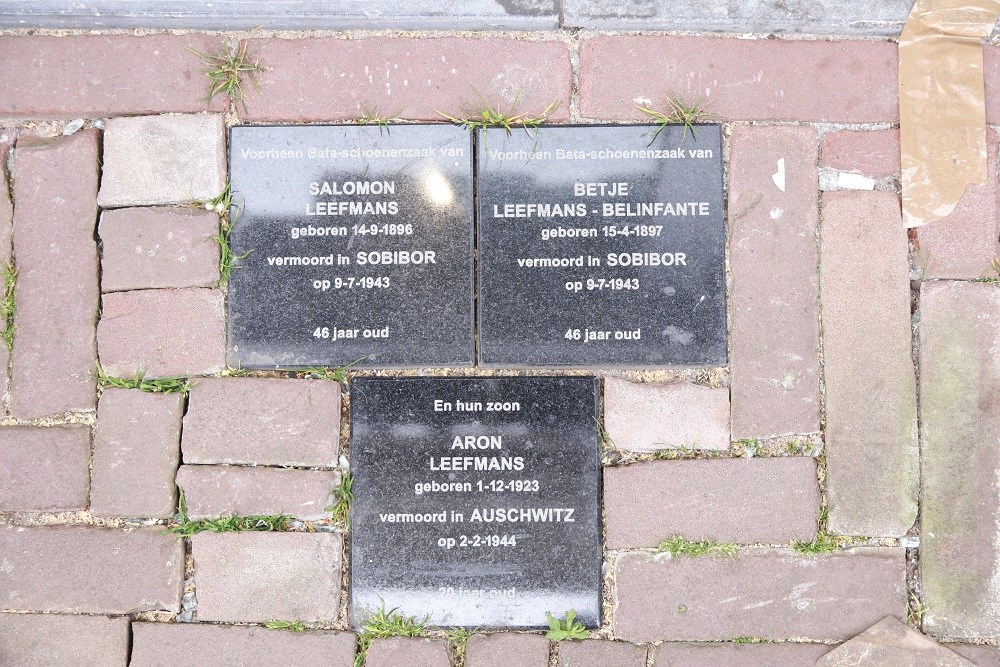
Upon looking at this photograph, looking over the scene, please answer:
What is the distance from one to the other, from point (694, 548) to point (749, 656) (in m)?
0.38

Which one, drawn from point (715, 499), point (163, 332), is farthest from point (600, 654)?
point (163, 332)

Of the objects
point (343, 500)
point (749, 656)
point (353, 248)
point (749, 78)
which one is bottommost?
point (749, 656)

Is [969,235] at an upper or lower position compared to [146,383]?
upper

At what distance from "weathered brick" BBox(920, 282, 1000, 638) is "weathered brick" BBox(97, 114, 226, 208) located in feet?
7.43

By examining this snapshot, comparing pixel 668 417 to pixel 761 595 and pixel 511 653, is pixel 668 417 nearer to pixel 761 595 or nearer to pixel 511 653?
pixel 761 595

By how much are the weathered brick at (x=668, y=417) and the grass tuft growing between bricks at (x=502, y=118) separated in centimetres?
87

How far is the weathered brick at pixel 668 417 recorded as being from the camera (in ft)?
7.07

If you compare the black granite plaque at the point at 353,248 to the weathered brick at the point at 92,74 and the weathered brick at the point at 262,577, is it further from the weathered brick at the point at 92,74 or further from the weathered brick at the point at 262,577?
the weathered brick at the point at 262,577

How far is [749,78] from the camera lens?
216cm

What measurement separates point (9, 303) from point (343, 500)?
47.9 inches

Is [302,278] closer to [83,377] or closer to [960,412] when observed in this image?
[83,377]

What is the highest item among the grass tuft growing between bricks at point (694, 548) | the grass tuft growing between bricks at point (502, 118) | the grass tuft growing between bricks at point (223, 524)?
the grass tuft growing between bricks at point (502, 118)

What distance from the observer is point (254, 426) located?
216cm

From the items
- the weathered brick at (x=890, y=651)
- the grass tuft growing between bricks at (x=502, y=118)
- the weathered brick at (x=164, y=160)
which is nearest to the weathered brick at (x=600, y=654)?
the weathered brick at (x=890, y=651)
